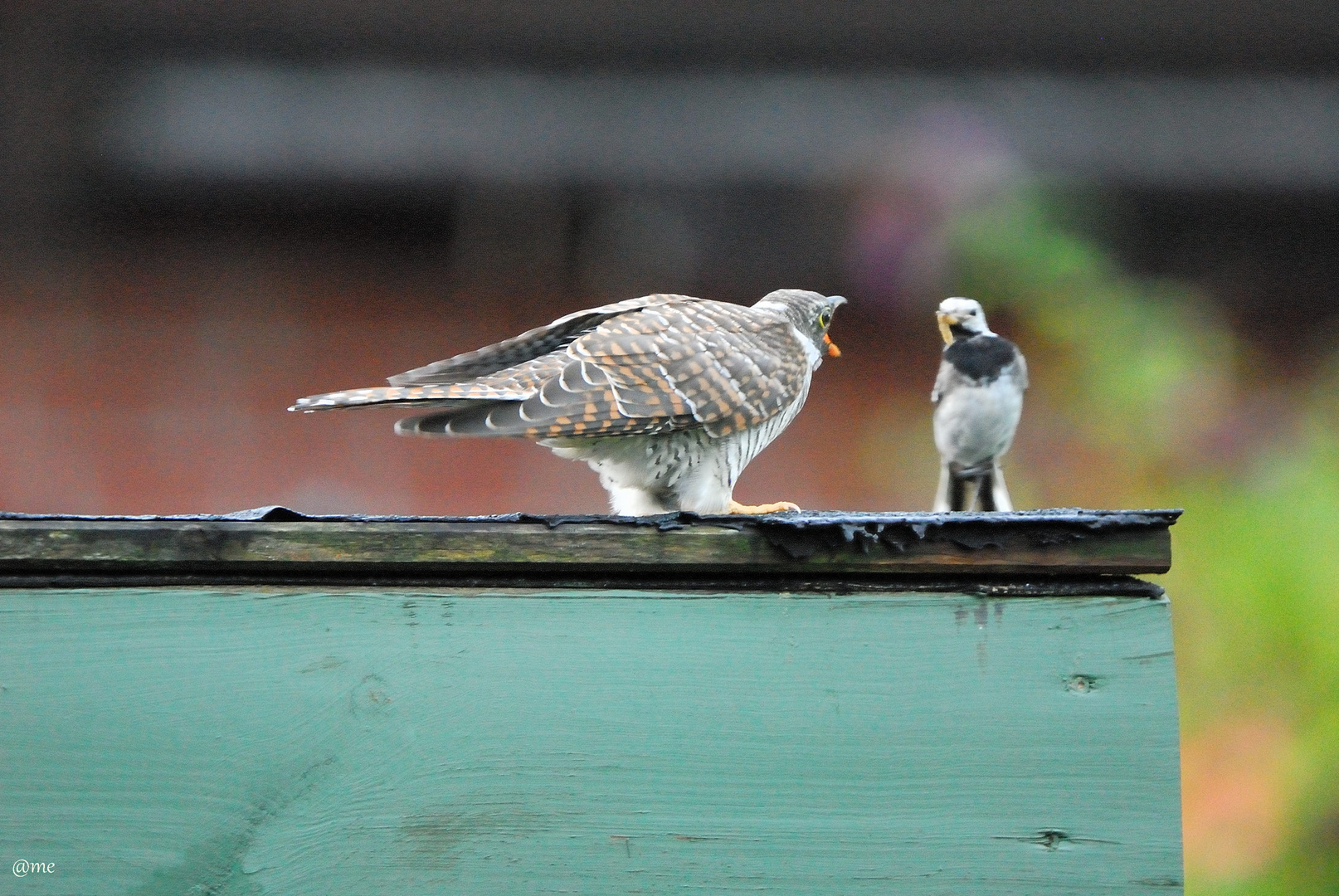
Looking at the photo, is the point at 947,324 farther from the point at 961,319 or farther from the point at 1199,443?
the point at 1199,443

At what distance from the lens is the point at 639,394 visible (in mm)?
1306

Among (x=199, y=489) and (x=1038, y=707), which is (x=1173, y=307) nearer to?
(x=1038, y=707)

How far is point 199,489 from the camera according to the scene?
2.40 m

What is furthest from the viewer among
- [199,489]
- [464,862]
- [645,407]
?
[199,489]

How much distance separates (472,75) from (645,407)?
1346 mm

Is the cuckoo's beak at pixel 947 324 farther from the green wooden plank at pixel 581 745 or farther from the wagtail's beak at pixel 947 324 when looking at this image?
A: the green wooden plank at pixel 581 745

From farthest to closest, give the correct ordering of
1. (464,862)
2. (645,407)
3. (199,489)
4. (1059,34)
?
1. (199,489)
2. (1059,34)
3. (645,407)
4. (464,862)

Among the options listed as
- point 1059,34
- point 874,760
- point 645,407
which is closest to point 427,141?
point 645,407

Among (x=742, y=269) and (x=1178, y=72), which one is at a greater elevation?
(x=1178, y=72)

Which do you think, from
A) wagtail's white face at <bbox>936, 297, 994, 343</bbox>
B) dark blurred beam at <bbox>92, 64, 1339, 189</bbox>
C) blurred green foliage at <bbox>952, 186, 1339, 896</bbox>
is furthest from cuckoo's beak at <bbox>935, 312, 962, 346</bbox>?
dark blurred beam at <bbox>92, 64, 1339, 189</bbox>

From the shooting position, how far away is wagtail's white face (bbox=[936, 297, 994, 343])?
2.11 metres

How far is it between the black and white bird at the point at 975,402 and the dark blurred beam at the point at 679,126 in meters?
0.53

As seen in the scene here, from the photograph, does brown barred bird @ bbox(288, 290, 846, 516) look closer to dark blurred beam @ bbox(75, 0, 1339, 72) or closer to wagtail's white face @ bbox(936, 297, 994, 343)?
wagtail's white face @ bbox(936, 297, 994, 343)

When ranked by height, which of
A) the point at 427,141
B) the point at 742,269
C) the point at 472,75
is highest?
the point at 472,75
